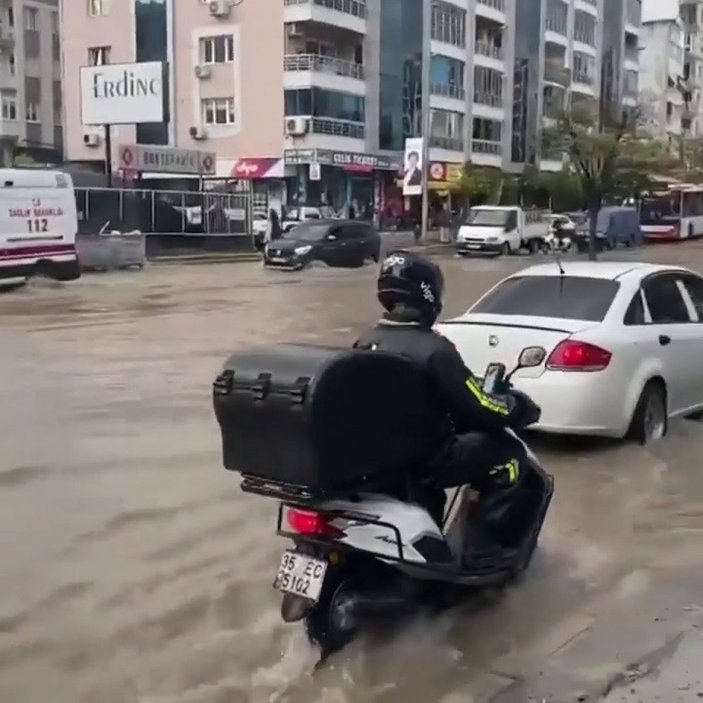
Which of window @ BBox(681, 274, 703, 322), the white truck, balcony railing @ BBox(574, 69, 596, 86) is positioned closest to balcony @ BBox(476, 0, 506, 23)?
balcony railing @ BBox(574, 69, 596, 86)

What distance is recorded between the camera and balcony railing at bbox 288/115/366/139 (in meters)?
49.4

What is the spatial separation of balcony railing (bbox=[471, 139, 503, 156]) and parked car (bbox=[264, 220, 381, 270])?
2866 centimetres

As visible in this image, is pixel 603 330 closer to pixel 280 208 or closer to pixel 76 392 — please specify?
pixel 76 392

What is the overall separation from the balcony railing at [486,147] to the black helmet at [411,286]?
59.6 meters

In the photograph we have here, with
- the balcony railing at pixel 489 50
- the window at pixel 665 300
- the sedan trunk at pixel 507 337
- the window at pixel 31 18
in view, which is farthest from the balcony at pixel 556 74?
the sedan trunk at pixel 507 337

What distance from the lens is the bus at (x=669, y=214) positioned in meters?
56.3

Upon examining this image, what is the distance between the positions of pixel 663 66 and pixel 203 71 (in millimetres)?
52664

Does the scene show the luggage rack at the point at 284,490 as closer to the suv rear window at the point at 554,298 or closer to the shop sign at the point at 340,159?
the suv rear window at the point at 554,298

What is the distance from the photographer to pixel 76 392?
11.2 metres

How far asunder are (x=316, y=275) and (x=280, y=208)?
18.7m

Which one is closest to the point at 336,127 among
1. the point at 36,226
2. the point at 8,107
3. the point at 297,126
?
the point at 297,126

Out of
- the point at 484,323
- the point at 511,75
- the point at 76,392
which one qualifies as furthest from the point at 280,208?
the point at 484,323

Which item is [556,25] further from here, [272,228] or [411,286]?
[411,286]

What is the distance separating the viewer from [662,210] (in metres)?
56.8
